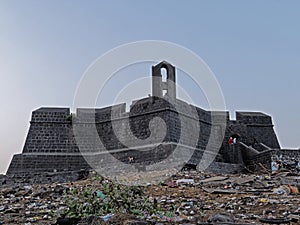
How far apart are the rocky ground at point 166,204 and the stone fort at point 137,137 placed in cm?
503

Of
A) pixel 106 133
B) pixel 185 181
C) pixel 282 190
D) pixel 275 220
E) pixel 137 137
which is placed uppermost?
pixel 106 133

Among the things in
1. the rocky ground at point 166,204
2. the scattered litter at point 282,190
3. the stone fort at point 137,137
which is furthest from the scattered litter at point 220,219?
the stone fort at point 137,137

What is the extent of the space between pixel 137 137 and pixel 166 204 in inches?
341

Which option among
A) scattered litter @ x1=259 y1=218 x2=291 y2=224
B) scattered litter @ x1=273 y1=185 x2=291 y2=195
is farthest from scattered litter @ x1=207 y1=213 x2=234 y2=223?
scattered litter @ x1=273 y1=185 x2=291 y2=195

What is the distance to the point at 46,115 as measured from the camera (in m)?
16.6

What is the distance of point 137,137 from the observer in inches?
579

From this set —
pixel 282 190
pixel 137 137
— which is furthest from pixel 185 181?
pixel 137 137

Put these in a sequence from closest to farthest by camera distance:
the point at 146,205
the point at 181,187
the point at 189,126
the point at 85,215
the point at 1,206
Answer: the point at 85,215 < the point at 146,205 < the point at 1,206 < the point at 181,187 < the point at 189,126

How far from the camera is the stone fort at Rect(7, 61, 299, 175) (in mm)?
14094

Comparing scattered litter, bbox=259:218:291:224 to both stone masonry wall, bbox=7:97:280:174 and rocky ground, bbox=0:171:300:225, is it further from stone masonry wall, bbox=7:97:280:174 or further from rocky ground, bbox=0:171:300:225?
stone masonry wall, bbox=7:97:280:174

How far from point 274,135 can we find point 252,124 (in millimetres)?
1390

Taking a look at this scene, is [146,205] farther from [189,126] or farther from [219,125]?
[219,125]

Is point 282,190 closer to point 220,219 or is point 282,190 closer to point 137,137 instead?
point 220,219

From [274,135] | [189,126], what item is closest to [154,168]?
[189,126]
